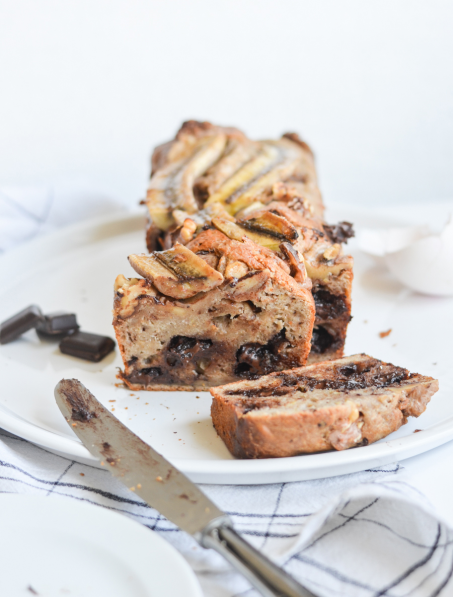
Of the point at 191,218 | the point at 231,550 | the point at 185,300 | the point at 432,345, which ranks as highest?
the point at 191,218

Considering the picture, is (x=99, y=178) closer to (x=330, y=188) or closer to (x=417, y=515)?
(x=330, y=188)

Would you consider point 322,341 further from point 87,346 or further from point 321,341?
point 87,346

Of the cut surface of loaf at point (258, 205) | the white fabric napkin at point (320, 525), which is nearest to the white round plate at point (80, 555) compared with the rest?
the white fabric napkin at point (320, 525)

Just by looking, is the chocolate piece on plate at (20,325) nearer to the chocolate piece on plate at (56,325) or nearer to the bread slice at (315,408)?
the chocolate piece on plate at (56,325)

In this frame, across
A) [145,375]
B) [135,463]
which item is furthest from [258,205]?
[135,463]

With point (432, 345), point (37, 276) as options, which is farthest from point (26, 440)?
point (432, 345)

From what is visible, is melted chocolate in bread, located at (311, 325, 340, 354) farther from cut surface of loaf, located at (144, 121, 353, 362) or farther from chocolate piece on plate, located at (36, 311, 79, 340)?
chocolate piece on plate, located at (36, 311, 79, 340)

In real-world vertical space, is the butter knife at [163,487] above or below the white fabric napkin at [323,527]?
above
